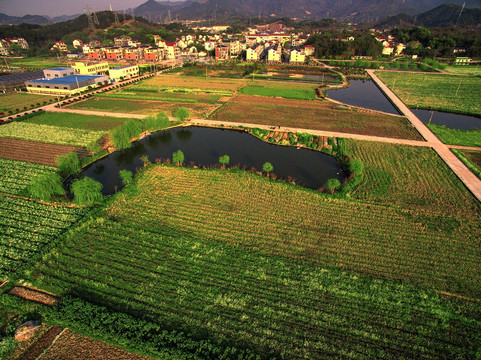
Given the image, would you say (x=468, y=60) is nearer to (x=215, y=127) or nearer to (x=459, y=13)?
(x=215, y=127)

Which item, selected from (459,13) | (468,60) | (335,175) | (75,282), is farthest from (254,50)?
(459,13)

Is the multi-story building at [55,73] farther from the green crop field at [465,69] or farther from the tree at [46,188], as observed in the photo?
the green crop field at [465,69]

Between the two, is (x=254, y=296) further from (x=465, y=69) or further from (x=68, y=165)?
(x=465, y=69)

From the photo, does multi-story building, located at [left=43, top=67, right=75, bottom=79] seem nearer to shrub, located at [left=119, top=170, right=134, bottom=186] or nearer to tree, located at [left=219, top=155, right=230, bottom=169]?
shrub, located at [left=119, top=170, right=134, bottom=186]

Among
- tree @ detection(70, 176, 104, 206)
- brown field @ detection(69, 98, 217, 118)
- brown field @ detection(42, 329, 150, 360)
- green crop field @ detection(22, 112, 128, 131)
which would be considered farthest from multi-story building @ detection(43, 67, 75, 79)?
brown field @ detection(42, 329, 150, 360)

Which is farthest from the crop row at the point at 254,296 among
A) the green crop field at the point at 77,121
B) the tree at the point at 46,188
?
the green crop field at the point at 77,121

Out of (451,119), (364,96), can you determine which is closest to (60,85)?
(364,96)
